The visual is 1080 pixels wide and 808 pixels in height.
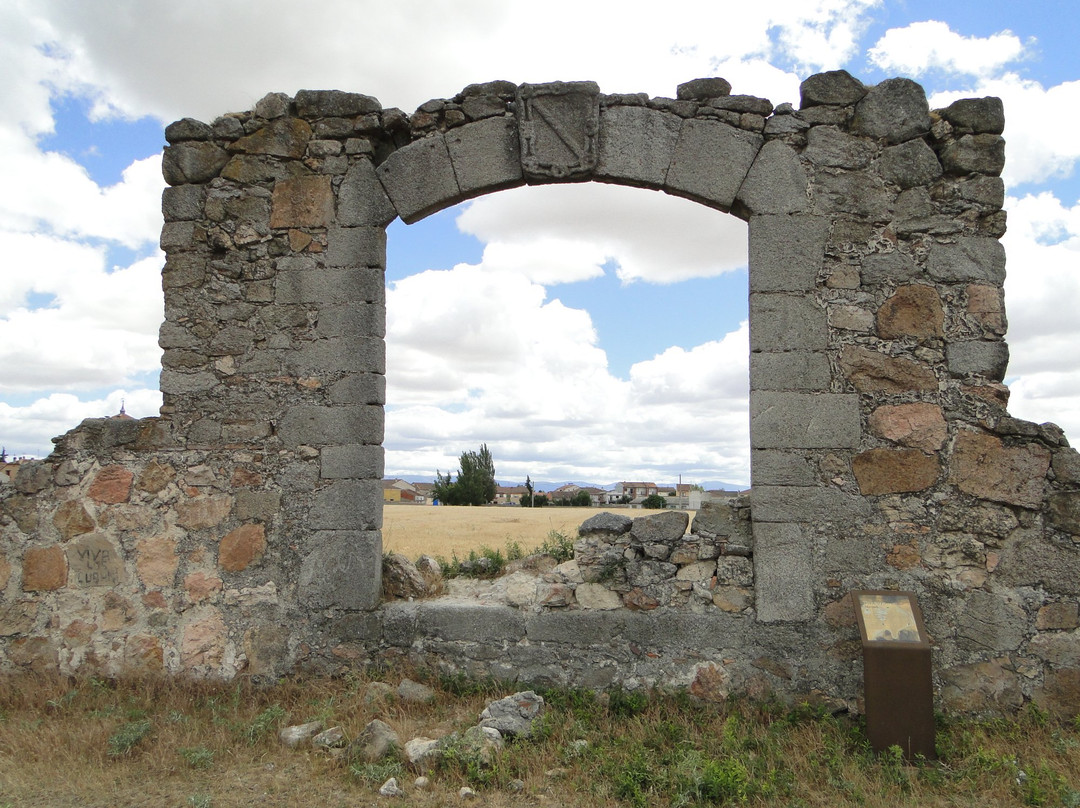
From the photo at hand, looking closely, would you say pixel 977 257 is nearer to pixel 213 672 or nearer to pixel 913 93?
pixel 913 93

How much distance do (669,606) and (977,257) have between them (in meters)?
2.71

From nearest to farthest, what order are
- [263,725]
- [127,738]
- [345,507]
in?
1. [127,738]
2. [263,725]
3. [345,507]

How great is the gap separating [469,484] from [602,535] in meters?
28.4

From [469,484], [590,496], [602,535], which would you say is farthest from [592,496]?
[602,535]

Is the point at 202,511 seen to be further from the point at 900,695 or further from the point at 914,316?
the point at 914,316

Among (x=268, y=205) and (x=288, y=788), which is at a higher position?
(x=268, y=205)

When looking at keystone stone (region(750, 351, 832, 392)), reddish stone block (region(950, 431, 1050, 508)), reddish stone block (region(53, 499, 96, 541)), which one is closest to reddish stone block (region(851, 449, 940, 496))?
reddish stone block (region(950, 431, 1050, 508))

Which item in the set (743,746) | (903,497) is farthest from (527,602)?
(903,497)

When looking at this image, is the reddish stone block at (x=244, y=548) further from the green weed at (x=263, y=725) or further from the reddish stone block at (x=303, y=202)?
the reddish stone block at (x=303, y=202)

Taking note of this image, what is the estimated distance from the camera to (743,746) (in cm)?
384

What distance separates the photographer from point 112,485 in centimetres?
489

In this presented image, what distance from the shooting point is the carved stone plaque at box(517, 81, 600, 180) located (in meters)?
4.67

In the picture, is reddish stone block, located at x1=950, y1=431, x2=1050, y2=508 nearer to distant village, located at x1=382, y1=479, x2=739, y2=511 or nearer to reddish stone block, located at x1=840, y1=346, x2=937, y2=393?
reddish stone block, located at x1=840, y1=346, x2=937, y2=393

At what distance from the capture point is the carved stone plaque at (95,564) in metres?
4.83
